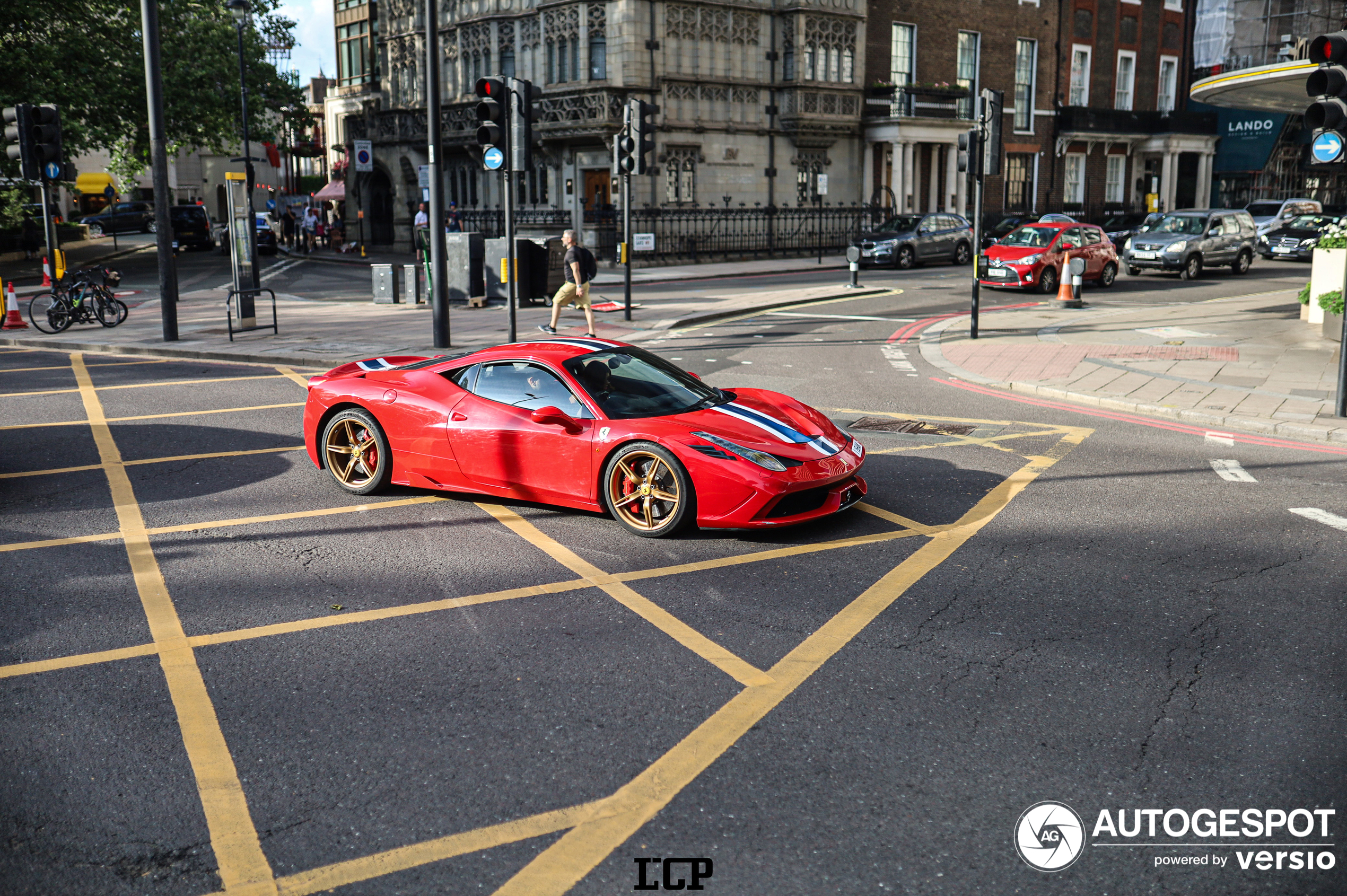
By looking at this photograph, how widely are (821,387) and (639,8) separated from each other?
25895mm

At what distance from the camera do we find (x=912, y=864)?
357 cm

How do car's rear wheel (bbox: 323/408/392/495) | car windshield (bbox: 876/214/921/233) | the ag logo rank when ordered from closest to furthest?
the ag logo < car's rear wheel (bbox: 323/408/392/495) < car windshield (bbox: 876/214/921/233)

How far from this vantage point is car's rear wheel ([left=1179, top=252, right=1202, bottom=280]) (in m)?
28.9

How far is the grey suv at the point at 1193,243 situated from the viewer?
94.6 feet

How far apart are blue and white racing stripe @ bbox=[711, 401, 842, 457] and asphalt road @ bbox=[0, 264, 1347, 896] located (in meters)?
0.54

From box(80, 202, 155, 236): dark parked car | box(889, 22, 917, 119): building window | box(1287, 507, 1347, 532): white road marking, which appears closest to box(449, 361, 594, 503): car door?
box(1287, 507, 1347, 532): white road marking

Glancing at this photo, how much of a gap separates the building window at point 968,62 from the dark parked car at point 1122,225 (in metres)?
7.46

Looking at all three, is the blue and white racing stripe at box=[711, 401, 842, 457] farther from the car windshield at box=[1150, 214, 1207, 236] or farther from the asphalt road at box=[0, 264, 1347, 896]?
the car windshield at box=[1150, 214, 1207, 236]

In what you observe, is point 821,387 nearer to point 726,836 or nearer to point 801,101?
point 726,836

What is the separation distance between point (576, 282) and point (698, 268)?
16.5 meters

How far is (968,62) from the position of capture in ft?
148

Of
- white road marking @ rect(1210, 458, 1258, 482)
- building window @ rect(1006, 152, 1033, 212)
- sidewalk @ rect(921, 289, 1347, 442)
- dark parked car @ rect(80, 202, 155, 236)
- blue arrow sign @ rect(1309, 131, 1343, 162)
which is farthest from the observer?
dark parked car @ rect(80, 202, 155, 236)

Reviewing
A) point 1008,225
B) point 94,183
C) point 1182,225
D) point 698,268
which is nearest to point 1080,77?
point 1008,225

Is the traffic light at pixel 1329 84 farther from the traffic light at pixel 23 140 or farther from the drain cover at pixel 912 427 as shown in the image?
the traffic light at pixel 23 140
